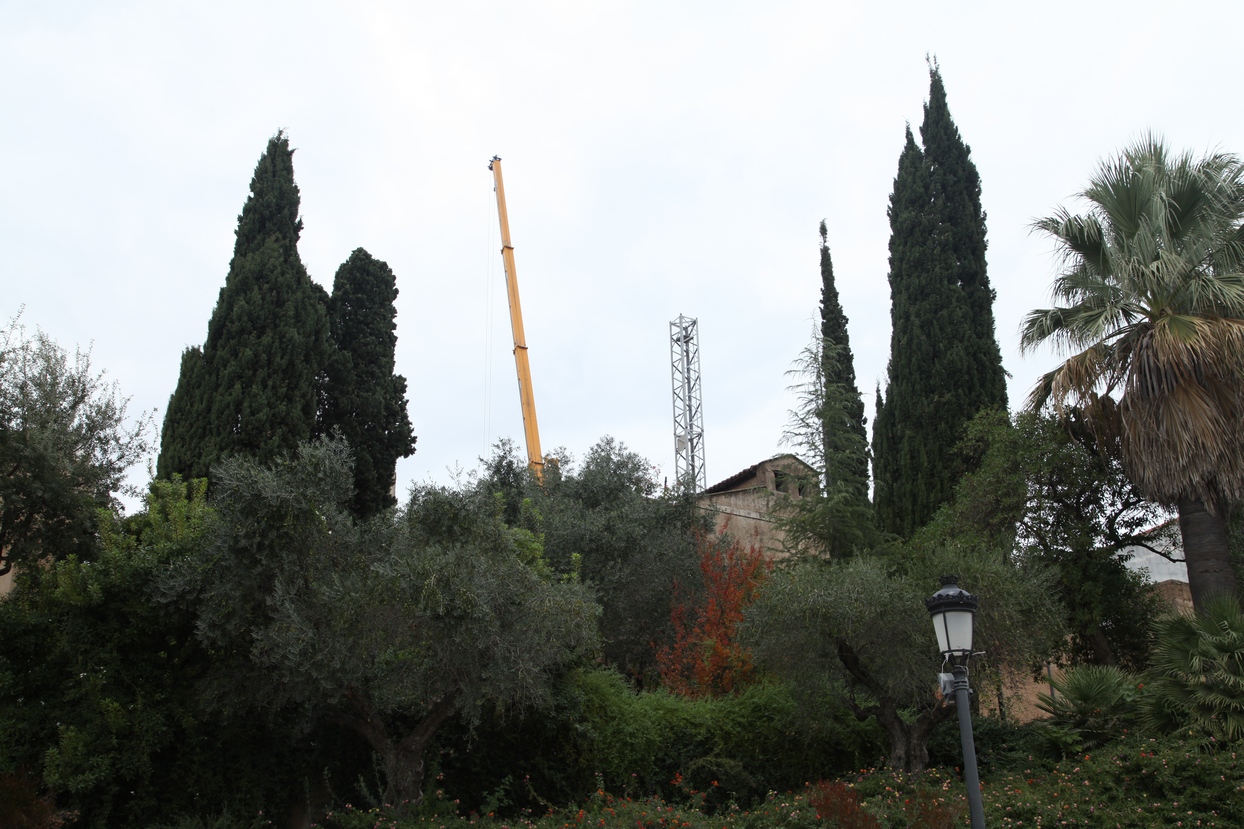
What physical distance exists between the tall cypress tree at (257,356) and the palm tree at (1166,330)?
45.5 ft

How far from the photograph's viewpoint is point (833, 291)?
30.1 metres

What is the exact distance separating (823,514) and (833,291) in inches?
460

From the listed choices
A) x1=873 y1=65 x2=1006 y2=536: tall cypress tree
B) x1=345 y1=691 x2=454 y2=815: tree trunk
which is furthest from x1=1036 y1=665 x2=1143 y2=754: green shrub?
x1=345 y1=691 x2=454 y2=815: tree trunk

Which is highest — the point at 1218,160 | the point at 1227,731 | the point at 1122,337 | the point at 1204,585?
the point at 1218,160

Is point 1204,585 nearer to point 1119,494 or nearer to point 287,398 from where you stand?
point 1119,494

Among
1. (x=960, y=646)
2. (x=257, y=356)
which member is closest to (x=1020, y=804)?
(x=960, y=646)

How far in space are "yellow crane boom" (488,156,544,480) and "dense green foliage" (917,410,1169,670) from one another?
15132 mm

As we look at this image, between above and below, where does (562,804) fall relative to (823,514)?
below

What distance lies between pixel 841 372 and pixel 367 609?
18357 mm

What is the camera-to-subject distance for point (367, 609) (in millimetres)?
11641

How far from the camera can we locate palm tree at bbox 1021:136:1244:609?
13.7 metres

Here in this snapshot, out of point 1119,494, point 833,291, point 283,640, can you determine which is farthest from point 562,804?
point 833,291

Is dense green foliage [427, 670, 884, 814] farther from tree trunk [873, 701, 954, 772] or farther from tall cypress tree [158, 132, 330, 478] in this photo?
tall cypress tree [158, 132, 330, 478]

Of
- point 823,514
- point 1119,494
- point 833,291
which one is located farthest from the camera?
point 833,291
